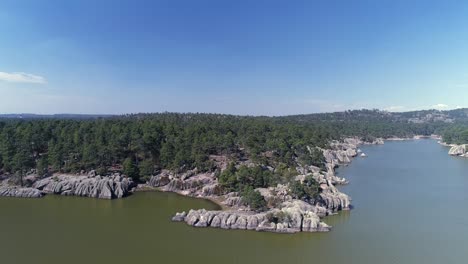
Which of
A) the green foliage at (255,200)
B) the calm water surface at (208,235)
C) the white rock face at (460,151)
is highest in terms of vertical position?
the white rock face at (460,151)

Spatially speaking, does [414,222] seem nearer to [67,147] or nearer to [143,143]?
[143,143]

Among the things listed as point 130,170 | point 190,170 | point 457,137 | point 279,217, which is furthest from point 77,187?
point 457,137

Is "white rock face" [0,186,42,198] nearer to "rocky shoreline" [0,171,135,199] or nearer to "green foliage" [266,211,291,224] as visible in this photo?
"rocky shoreline" [0,171,135,199]

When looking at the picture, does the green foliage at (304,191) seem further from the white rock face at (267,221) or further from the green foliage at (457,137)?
the green foliage at (457,137)

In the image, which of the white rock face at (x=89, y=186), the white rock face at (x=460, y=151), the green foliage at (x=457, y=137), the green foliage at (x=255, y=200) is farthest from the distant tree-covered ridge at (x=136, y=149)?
the green foliage at (x=457, y=137)

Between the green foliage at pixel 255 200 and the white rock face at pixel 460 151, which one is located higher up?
the white rock face at pixel 460 151

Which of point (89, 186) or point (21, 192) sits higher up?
point (89, 186)

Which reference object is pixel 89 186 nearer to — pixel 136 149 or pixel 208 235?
pixel 136 149
